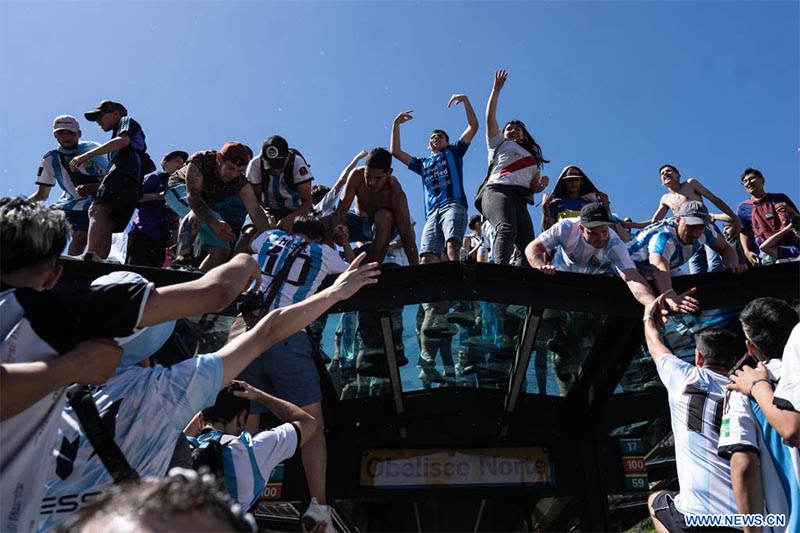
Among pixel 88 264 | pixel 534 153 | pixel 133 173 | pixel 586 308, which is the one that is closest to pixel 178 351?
pixel 88 264

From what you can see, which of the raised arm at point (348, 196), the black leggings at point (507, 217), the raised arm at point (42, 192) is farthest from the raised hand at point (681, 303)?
the raised arm at point (42, 192)

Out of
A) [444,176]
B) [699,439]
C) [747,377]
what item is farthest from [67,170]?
[747,377]

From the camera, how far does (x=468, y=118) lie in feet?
25.1

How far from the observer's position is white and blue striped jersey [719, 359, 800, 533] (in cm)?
303

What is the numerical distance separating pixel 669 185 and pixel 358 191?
4.25 metres

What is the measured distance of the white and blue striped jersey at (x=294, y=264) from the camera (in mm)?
5078

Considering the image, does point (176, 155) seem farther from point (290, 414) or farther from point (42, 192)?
point (290, 414)

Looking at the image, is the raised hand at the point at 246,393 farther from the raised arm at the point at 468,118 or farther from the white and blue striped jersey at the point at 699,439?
the raised arm at the point at 468,118

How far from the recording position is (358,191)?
6.96 meters

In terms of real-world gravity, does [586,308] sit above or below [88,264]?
below

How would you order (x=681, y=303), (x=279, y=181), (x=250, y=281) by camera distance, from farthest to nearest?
(x=279, y=181), (x=681, y=303), (x=250, y=281)

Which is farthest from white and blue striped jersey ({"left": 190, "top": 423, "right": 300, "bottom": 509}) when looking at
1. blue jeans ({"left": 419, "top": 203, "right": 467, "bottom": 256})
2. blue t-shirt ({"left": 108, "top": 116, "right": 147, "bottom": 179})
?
blue t-shirt ({"left": 108, "top": 116, "right": 147, "bottom": 179})

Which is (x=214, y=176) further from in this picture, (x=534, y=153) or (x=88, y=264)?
(x=534, y=153)

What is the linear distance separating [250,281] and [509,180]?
450cm
